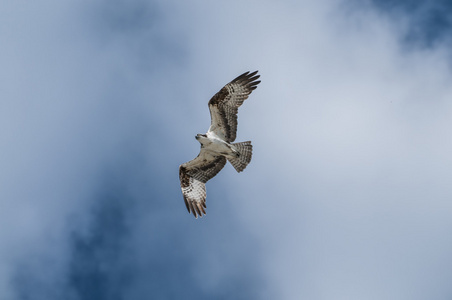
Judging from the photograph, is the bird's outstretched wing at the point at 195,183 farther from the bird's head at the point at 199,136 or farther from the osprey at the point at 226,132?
the bird's head at the point at 199,136

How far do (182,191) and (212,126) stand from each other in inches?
105

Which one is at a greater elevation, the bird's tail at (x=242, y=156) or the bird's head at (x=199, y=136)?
the bird's head at (x=199, y=136)

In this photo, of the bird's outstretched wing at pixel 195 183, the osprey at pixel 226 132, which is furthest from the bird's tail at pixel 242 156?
the bird's outstretched wing at pixel 195 183

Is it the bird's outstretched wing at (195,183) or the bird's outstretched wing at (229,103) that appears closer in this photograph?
the bird's outstretched wing at (229,103)

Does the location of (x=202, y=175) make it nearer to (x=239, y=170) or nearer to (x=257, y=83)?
(x=239, y=170)

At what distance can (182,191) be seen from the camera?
77.4 feet

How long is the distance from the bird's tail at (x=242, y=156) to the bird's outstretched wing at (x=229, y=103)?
0.39 m

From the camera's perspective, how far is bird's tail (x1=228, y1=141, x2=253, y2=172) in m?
22.2

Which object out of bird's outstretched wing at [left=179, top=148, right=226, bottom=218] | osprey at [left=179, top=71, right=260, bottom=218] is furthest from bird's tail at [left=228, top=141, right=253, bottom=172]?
bird's outstretched wing at [left=179, top=148, right=226, bottom=218]

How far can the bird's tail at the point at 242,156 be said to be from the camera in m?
22.2

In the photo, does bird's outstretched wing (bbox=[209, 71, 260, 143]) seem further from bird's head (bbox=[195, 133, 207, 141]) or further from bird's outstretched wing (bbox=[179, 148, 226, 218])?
bird's outstretched wing (bbox=[179, 148, 226, 218])

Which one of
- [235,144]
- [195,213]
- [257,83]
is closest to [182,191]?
[195,213]

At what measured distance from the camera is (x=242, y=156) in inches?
880

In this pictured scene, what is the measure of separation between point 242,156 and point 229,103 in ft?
5.39
